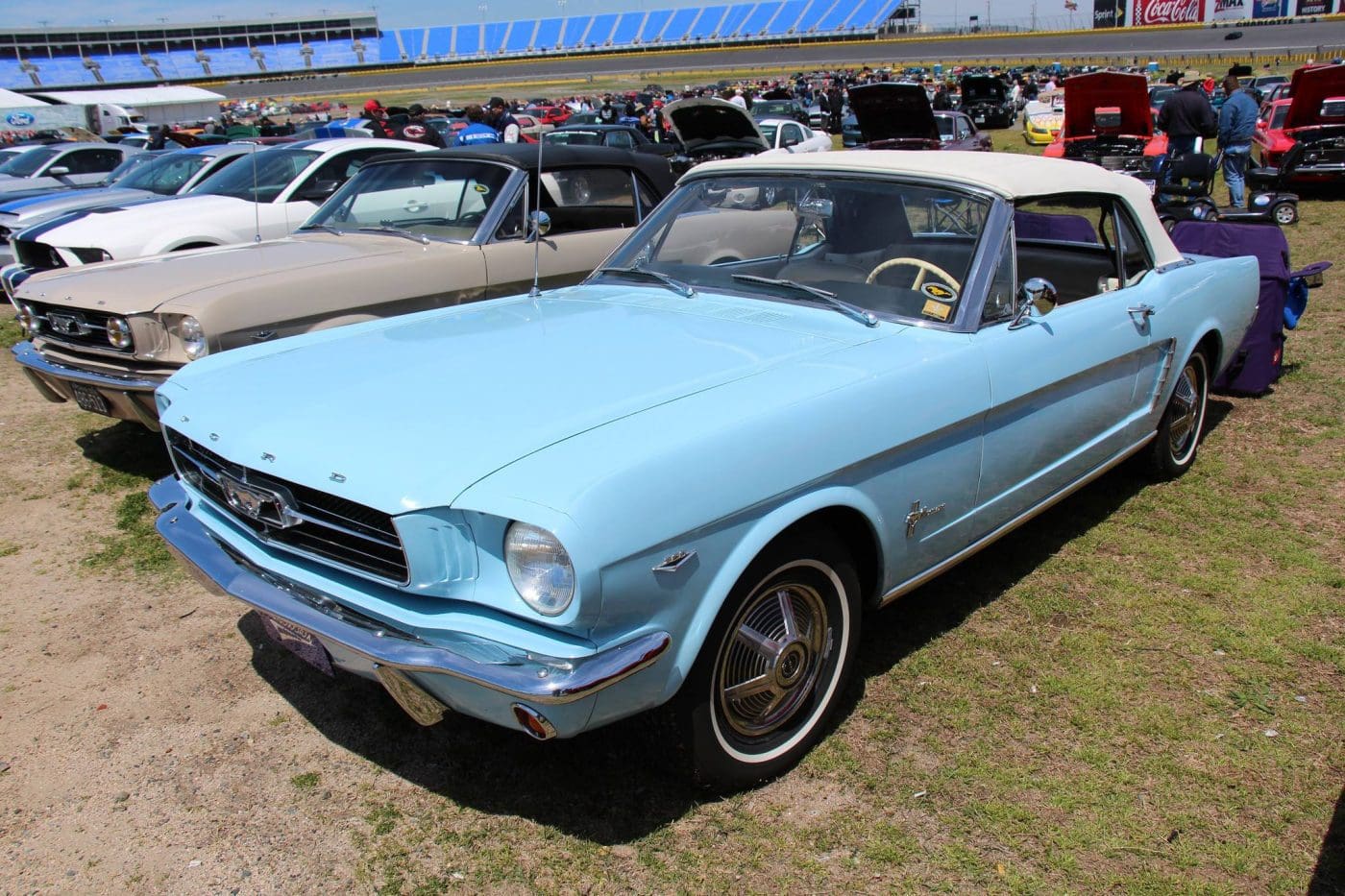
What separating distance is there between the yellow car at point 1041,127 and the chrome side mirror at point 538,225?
1906 centimetres

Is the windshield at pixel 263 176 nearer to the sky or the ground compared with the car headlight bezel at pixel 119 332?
nearer to the sky

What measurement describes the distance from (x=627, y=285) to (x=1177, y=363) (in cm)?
243

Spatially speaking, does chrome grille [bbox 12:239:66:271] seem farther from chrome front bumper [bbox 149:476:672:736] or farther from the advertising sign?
the advertising sign

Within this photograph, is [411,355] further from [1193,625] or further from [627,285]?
[1193,625]

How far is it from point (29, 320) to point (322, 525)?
398 centimetres

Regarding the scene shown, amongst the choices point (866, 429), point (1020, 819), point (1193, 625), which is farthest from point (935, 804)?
point (1193, 625)

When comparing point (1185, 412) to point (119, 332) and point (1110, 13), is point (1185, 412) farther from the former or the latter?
point (1110, 13)

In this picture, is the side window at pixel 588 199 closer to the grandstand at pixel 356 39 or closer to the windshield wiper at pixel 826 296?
the windshield wiper at pixel 826 296

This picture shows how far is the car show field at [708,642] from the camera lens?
2.46 meters

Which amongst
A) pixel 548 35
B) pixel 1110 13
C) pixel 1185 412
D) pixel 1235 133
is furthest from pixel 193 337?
pixel 548 35

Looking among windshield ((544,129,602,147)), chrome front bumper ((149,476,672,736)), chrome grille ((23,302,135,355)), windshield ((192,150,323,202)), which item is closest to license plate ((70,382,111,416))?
chrome grille ((23,302,135,355))

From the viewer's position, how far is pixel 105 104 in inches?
1284

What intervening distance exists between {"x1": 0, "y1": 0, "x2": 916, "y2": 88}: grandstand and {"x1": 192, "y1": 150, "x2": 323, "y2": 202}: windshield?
274 feet

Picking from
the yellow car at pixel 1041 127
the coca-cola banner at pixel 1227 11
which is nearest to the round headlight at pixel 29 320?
the yellow car at pixel 1041 127
